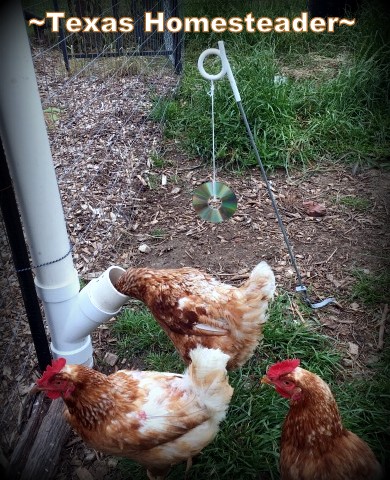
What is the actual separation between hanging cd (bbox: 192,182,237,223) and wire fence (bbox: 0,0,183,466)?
2.94 ft

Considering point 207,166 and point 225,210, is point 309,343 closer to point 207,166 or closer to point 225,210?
point 225,210

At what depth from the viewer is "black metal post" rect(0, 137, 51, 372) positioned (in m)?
1.88

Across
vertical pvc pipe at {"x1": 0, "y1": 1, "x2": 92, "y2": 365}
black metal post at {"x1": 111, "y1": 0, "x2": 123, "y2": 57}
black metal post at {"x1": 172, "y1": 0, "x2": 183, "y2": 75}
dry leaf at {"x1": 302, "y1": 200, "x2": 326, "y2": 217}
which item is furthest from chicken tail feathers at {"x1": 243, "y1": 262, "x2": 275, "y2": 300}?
black metal post at {"x1": 172, "y1": 0, "x2": 183, "y2": 75}

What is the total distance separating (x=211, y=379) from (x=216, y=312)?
47cm

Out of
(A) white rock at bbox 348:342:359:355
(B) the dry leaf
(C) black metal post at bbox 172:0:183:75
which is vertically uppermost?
(C) black metal post at bbox 172:0:183:75

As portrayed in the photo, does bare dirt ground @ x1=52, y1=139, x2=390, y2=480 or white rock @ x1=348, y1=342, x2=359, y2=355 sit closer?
white rock @ x1=348, y1=342, x2=359, y2=355

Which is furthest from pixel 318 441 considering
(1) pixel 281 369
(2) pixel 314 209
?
(2) pixel 314 209

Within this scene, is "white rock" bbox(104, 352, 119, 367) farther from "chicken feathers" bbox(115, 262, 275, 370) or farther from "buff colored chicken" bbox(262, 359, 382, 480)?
"buff colored chicken" bbox(262, 359, 382, 480)

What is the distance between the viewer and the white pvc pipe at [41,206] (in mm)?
1743

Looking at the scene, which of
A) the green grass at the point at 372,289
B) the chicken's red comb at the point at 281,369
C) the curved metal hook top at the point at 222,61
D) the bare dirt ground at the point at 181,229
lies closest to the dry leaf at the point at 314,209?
the bare dirt ground at the point at 181,229

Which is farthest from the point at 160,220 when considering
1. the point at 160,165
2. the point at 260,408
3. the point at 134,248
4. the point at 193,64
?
the point at 193,64

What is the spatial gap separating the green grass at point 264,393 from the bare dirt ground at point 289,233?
0.13 metres

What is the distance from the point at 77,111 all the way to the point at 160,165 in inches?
45.2

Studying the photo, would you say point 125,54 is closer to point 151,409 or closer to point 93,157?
point 93,157
